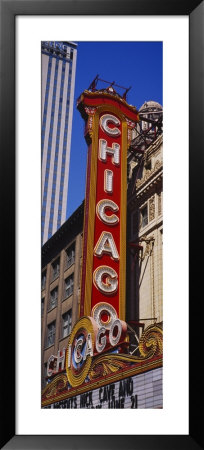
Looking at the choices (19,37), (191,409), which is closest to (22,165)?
(19,37)

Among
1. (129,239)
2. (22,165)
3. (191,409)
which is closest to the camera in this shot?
(191,409)

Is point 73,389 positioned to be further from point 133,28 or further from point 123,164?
point 133,28

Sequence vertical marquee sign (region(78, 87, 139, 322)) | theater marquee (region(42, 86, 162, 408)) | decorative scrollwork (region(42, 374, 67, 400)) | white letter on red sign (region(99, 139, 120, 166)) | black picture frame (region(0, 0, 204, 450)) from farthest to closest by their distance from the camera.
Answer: white letter on red sign (region(99, 139, 120, 166)), vertical marquee sign (region(78, 87, 139, 322)), theater marquee (region(42, 86, 162, 408)), decorative scrollwork (region(42, 374, 67, 400)), black picture frame (region(0, 0, 204, 450))

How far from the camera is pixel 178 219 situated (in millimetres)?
7508

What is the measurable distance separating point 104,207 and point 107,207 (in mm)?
58

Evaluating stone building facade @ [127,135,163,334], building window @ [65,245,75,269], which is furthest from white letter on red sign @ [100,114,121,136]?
building window @ [65,245,75,269]

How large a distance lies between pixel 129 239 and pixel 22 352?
2.75 m

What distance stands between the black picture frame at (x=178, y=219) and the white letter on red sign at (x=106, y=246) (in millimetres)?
2053

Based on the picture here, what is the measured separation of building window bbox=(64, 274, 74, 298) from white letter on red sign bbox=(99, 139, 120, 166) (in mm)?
1818

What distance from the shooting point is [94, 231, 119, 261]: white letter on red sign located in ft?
31.1

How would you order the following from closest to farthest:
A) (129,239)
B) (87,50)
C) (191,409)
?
(191,409), (87,50), (129,239)

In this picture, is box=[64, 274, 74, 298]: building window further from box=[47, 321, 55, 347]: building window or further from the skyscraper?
box=[47, 321, 55, 347]: building window

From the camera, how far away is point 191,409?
7.03 m

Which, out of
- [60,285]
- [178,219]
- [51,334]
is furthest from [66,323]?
[178,219]
